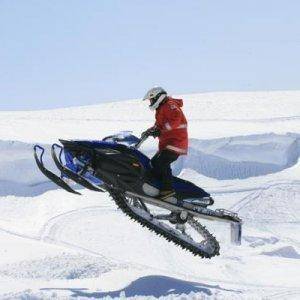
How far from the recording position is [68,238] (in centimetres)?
1185

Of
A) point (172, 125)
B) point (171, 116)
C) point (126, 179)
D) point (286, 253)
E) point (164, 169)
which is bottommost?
point (286, 253)

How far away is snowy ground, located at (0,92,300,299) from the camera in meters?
8.19

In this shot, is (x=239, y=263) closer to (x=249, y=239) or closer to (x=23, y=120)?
(x=249, y=239)

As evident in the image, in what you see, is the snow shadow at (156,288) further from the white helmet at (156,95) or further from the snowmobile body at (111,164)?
the white helmet at (156,95)

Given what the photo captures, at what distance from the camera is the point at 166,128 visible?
8164 millimetres

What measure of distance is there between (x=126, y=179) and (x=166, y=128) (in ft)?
3.02

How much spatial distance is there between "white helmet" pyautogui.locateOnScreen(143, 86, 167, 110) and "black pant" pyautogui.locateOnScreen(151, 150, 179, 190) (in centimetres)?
67

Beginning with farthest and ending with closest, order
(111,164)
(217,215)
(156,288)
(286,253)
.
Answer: (286,253) < (217,215) < (111,164) < (156,288)

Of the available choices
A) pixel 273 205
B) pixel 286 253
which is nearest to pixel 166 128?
pixel 286 253

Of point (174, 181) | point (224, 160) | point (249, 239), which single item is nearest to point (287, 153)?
point (224, 160)

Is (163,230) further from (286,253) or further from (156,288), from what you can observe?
(286,253)

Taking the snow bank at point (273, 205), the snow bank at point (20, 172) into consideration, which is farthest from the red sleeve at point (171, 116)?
the snow bank at point (20, 172)

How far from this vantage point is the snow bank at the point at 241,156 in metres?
16.4

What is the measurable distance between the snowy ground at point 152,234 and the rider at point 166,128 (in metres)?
1.52
